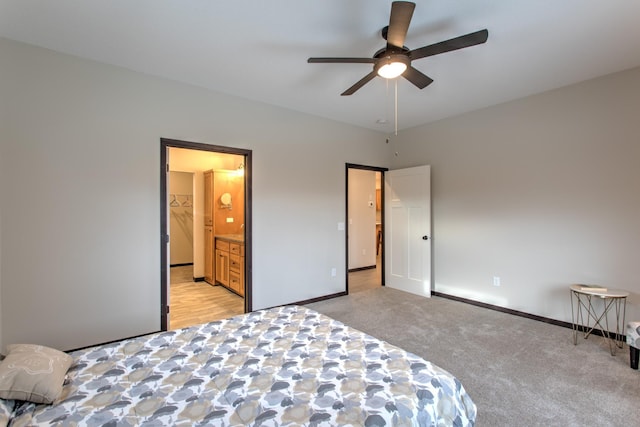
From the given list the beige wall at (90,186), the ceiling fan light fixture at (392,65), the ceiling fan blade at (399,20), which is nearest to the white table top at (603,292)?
the ceiling fan light fixture at (392,65)

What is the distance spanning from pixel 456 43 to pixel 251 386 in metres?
2.28

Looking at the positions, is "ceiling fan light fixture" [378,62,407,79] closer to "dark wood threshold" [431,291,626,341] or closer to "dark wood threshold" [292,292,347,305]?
"dark wood threshold" [292,292,347,305]

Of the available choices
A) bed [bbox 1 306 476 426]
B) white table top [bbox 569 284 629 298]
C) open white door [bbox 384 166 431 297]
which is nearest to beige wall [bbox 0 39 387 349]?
bed [bbox 1 306 476 426]

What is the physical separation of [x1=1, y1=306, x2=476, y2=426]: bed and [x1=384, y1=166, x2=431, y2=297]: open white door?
3094 mm

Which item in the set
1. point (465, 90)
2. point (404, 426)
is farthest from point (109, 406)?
point (465, 90)

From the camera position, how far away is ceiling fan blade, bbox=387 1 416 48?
1637mm

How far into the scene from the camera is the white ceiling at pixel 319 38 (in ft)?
6.70

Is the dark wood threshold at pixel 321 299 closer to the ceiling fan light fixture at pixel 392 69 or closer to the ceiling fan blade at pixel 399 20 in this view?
the ceiling fan light fixture at pixel 392 69

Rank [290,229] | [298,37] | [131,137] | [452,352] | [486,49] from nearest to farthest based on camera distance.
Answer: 1. [298,37]
2. [486,49]
3. [452,352]
4. [131,137]
5. [290,229]

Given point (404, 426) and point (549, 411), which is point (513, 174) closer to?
point (549, 411)

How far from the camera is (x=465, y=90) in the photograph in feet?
11.2

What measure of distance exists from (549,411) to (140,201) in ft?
12.3

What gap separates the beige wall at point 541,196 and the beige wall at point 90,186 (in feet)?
9.07

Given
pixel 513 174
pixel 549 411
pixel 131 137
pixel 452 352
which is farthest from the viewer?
pixel 513 174
